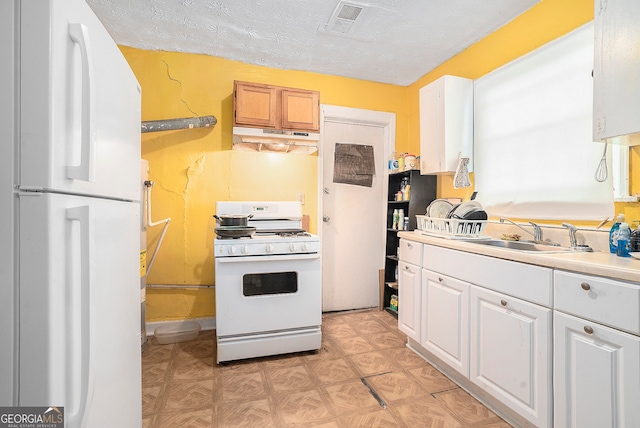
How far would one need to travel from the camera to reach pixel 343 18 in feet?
7.42

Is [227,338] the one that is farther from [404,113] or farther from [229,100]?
[404,113]

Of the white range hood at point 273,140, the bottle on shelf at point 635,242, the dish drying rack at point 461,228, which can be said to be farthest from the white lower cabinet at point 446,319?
the white range hood at point 273,140

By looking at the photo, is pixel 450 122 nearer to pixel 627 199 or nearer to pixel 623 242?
pixel 627 199

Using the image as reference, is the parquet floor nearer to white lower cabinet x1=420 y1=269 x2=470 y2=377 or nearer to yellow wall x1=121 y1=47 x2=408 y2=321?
white lower cabinet x1=420 y1=269 x2=470 y2=377

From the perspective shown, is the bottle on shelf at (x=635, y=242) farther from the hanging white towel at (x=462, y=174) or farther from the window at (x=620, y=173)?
the hanging white towel at (x=462, y=174)

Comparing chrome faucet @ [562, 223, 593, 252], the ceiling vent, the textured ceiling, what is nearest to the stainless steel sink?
chrome faucet @ [562, 223, 593, 252]

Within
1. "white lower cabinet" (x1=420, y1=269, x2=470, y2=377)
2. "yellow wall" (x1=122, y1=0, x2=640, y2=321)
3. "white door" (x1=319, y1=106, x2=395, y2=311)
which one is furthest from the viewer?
"white door" (x1=319, y1=106, x2=395, y2=311)

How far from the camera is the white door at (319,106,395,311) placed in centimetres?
329

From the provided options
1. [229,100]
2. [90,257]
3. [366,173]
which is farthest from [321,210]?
[90,257]

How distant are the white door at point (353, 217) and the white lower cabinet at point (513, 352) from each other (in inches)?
68.2

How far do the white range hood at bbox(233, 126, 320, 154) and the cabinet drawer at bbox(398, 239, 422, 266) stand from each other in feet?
4.03

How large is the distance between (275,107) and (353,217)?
4.73ft

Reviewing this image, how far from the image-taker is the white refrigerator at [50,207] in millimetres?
600

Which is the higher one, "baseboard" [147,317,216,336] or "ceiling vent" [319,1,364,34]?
"ceiling vent" [319,1,364,34]
